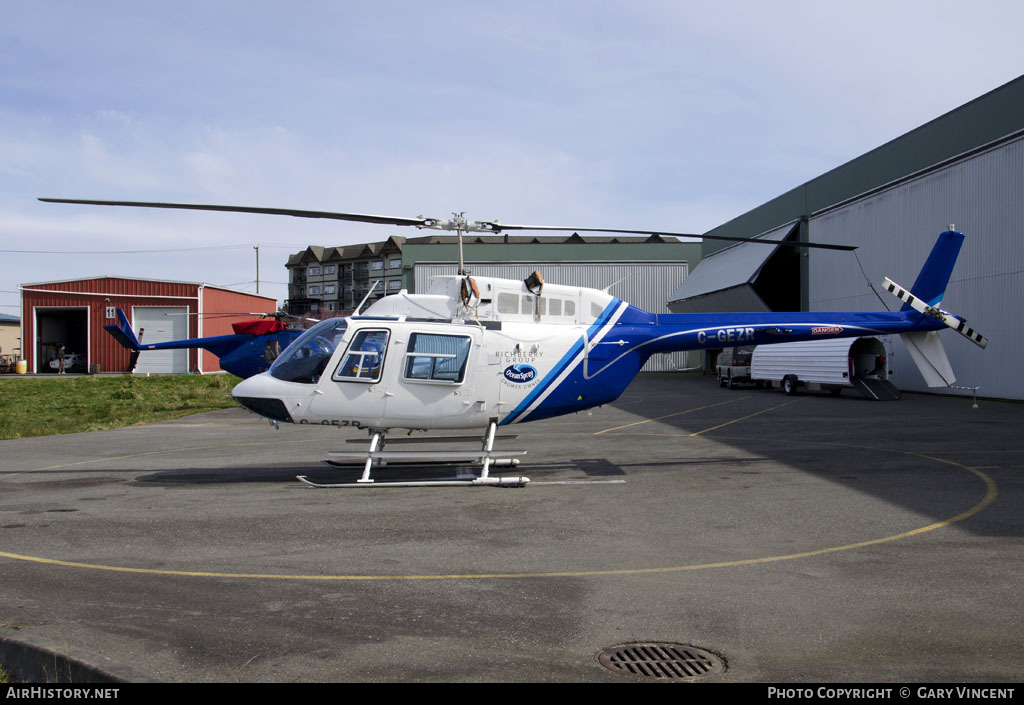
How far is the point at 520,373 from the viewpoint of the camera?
39.6 feet

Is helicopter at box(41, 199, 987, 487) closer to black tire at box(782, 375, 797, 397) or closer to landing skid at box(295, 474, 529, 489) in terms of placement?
landing skid at box(295, 474, 529, 489)

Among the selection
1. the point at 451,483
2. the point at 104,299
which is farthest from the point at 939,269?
the point at 104,299

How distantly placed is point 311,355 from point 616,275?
47716mm

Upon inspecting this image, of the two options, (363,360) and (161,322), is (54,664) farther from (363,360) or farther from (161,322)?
(161,322)

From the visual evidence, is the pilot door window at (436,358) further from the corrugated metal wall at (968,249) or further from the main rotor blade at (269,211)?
the corrugated metal wall at (968,249)

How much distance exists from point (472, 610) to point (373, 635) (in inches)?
34.2

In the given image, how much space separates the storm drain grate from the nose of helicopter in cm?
780

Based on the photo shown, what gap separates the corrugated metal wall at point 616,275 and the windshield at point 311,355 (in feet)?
141

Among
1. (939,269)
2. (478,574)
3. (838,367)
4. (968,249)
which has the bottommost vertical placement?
(478,574)

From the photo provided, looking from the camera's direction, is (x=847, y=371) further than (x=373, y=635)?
Yes

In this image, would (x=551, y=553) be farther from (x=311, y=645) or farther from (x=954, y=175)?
(x=954, y=175)

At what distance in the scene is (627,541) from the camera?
7.99m

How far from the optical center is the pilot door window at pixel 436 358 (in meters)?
11.7

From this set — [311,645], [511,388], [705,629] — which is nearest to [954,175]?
[511,388]
